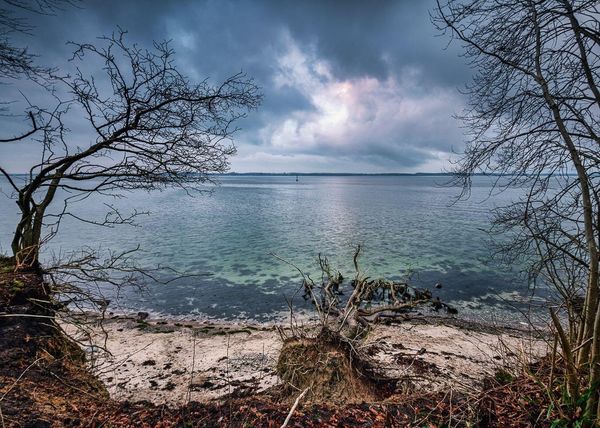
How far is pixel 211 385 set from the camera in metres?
7.33

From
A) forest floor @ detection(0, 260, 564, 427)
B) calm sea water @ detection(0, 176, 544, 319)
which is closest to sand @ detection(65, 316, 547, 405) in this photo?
forest floor @ detection(0, 260, 564, 427)

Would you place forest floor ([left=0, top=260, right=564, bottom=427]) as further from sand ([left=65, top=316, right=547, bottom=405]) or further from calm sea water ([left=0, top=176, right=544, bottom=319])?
calm sea water ([left=0, top=176, right=544, bottom=319])

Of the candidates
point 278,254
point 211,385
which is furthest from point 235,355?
point 278,254

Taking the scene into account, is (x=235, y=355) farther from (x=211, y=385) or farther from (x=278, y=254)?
(x=278, y=254)

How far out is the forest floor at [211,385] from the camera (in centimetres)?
360

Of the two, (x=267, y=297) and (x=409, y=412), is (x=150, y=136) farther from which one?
(x=267, y=297)

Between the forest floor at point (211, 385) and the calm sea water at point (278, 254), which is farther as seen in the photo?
the calm sea water at point (278, 254)

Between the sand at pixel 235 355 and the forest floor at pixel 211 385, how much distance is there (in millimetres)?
47

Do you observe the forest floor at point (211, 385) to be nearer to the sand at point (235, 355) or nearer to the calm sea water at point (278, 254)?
the sand at point (235, 355)

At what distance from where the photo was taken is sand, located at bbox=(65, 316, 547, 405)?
705cm

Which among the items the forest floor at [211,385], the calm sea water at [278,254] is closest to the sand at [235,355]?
the forest floor at [211,385]

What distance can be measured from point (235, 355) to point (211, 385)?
1.56 m

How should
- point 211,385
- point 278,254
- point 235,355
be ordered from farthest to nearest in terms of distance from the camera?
point 278,254 < point 235,355 < point 211,385

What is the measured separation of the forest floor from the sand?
5 centimetres
